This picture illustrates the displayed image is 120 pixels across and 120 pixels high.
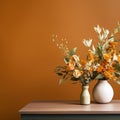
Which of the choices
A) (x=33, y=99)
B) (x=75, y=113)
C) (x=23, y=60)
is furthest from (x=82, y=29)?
(x=75, y=113)

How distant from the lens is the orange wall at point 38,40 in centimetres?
250

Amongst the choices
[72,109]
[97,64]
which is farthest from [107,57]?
[72,109]

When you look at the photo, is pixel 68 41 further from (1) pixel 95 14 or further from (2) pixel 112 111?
(2) pixel 112 111

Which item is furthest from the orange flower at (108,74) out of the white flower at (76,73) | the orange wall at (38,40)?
the orange wall at (38,40)

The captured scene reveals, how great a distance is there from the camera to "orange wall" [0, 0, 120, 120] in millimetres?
2496

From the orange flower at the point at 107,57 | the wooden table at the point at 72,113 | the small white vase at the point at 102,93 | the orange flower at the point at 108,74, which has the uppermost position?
the orange flower at the point at 107,57

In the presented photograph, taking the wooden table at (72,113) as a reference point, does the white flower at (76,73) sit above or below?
above

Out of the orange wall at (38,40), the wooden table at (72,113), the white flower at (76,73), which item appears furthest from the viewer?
the orange wall at (38,40)

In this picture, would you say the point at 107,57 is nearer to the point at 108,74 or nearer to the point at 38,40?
the point at 108,74

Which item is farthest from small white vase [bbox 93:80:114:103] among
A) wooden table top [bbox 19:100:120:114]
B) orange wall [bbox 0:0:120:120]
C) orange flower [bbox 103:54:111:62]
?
orange wall [bbox 0:0:120:120]

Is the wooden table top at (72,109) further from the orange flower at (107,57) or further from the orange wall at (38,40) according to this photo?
the orange wall at (38,40)

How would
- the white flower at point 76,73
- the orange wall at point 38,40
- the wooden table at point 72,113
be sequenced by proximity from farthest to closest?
the orange wall at point 38,40, the white flower at point 76,73, the wooden table at point 72,113

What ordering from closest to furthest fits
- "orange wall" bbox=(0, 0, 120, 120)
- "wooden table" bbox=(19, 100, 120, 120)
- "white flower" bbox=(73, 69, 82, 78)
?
1. "wooden table" bbox=(19, 100, 120, 120)
2. "white flower" bbox=(73, 69, 82, 78)
3. "orange wall" bbox=(0, 0, 120, 120)

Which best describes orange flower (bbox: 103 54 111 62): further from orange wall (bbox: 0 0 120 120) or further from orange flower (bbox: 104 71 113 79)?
orange wall (bbox: 0 0 120 120)
